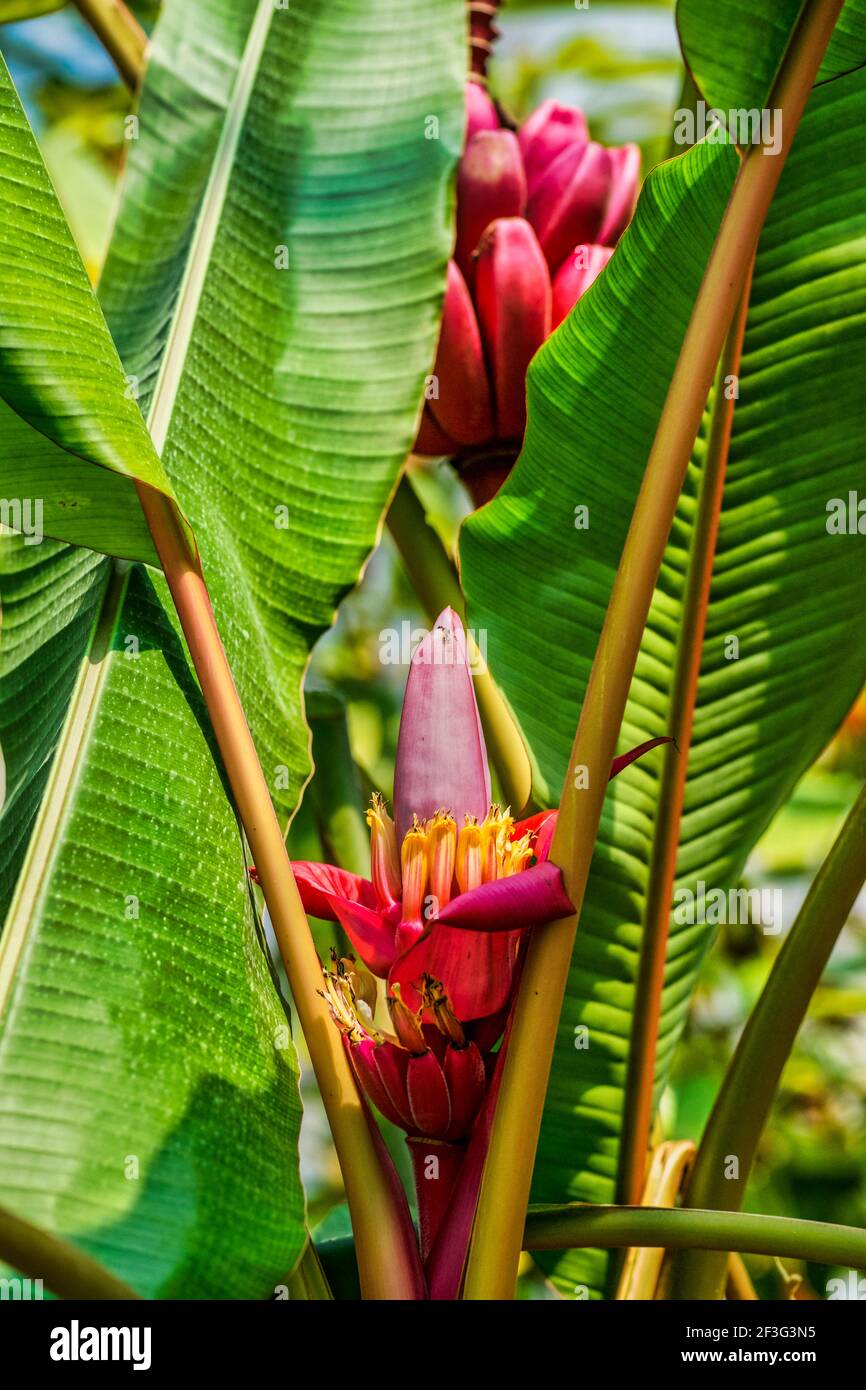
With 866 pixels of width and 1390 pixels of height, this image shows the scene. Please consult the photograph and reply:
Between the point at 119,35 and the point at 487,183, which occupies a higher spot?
the point at 119,35

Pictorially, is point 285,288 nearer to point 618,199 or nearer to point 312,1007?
point 618,199

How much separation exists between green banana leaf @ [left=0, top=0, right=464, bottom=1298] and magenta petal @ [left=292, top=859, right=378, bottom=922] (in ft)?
0.18

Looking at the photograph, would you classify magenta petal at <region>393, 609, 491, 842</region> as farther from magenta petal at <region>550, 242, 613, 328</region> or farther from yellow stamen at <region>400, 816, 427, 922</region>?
magenta petal at <region>550, 242, 613, 328</region>

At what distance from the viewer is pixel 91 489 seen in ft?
1.72

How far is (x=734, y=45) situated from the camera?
1.69 feet

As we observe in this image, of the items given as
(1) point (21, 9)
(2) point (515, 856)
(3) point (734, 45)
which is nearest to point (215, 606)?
(2) point (515, 856)

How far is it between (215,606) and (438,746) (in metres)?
0.17

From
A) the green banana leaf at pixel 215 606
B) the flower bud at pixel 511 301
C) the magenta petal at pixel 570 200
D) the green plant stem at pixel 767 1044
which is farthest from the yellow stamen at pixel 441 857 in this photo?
the magenta petal at pixel 570 200

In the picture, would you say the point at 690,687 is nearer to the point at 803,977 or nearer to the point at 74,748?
the point at 803,977

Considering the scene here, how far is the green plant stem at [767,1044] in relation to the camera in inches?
24.1

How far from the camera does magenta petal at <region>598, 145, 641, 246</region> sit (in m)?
0.85

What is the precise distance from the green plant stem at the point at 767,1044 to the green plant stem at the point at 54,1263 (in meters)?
0.32

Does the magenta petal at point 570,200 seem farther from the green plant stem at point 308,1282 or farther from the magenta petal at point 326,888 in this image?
the green plant stem at point 308,1282
